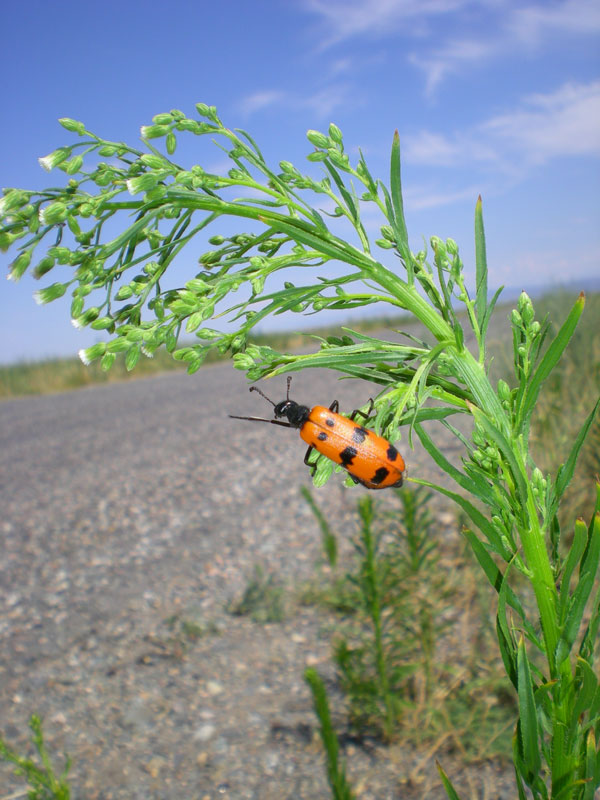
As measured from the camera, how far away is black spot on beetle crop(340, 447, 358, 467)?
98 cm

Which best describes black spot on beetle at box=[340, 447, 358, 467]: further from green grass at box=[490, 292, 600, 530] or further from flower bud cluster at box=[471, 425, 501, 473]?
green grass at box=[490, 292, 600, 530]

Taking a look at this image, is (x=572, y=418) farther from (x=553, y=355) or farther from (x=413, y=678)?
(x=553, y=355)

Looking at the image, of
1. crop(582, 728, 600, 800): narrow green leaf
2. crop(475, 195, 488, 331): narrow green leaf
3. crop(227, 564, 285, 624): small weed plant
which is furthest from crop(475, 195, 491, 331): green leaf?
crop(227, 564, 285, 624): small weed plant

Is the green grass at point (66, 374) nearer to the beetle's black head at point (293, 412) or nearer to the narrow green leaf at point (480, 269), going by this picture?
the beetle's black head at point (293, 412)

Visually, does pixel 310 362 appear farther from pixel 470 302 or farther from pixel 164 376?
pixel 164 376

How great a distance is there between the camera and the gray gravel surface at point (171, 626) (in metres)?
2.76

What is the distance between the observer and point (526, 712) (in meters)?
0.78

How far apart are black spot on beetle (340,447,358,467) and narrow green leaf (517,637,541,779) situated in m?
0.34

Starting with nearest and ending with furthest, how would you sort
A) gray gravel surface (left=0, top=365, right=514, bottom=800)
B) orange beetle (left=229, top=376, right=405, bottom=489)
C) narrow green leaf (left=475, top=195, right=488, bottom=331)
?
narrow green leaf (left=475, top=195, right=488, bottom=331)
orange beetle (left=229, top=376, right=405, bottom=489)
gray gravel surface (left=0, top=365, right=514, bottom=800)

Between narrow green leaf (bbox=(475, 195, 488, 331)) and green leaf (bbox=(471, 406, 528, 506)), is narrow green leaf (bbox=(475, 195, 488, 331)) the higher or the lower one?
the higher one

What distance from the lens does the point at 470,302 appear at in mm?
896

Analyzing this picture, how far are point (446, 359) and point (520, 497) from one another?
0.62 ft

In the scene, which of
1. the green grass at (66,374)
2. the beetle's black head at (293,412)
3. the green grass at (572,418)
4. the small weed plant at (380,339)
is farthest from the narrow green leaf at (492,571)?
the green grass at (66,374)

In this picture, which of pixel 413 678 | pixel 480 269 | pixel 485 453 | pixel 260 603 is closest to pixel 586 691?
pixel 485 453
